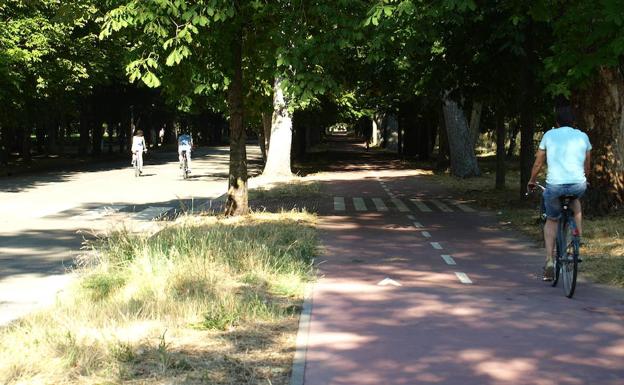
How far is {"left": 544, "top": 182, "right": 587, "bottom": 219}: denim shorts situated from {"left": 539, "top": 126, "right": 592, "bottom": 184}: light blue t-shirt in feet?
0.16

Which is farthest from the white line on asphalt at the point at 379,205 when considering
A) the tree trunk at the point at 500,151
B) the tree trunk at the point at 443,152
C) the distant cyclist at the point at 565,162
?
the tree trunk at the point at 443,152

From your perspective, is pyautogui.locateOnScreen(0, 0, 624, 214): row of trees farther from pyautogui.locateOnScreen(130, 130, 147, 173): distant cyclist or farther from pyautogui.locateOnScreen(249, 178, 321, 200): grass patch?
pyautogui.locateOnScreen(130, 130, 147, 173): distant cyclist

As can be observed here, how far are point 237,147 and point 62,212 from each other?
456 cm

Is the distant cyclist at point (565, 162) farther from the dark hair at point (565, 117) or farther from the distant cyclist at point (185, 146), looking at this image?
the distant cyclist at point (185, 146)

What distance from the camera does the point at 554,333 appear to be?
23.9ft

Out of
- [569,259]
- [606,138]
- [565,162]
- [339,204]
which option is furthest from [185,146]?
[569,259]

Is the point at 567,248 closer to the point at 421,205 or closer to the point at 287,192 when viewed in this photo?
the point at 421,205

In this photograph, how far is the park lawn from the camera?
418 inches

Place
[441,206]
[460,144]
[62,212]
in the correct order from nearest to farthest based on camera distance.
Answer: [62,212] < [441,206] < [460,144]

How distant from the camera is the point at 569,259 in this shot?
908 centimetres

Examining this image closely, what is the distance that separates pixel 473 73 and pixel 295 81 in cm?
780

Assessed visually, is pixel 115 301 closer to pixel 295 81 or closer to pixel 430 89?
pixel 295 81

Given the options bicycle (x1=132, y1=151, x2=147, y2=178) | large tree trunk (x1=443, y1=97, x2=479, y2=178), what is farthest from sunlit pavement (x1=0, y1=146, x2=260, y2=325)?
large tree trunk (x1=443, y1=97, x2=479, y2=178)

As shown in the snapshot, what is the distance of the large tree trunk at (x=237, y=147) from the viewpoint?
1681 cm
